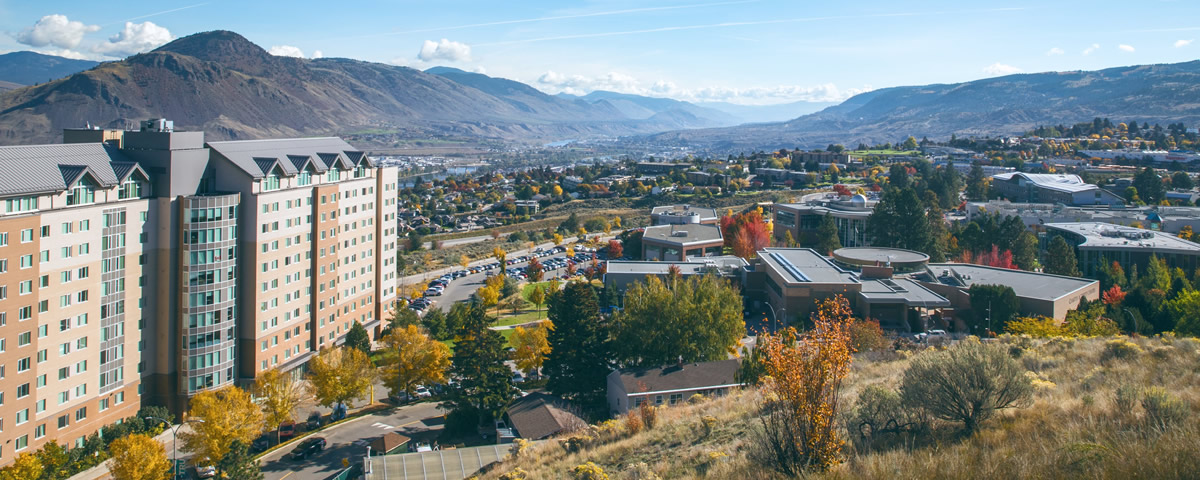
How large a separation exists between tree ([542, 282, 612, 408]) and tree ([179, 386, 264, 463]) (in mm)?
8882

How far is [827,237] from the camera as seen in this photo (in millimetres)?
51406

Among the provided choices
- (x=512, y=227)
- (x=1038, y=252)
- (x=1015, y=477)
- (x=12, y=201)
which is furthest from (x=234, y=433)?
(x=512, y=227)

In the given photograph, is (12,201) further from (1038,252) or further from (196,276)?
(1038,252)

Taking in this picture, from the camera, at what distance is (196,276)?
26891mm

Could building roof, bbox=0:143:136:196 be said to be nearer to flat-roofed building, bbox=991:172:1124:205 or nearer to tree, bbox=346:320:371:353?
tree, bbox=346:320:371:353

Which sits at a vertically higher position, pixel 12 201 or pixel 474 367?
pixel 12 201

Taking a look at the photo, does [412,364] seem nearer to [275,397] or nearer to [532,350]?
[532,350]

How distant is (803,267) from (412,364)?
19972 millimetres

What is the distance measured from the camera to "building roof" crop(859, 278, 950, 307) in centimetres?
3478

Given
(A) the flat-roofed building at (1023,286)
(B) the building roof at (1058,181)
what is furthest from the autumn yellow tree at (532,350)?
(B) the building roof at (1058,181)

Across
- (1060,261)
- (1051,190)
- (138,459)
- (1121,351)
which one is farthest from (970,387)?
(1051,190)

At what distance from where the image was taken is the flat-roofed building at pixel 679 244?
51.0 meters

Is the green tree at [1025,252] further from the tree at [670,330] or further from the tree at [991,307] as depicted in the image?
the tree at [670,330]

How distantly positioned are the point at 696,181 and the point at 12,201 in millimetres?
85077
